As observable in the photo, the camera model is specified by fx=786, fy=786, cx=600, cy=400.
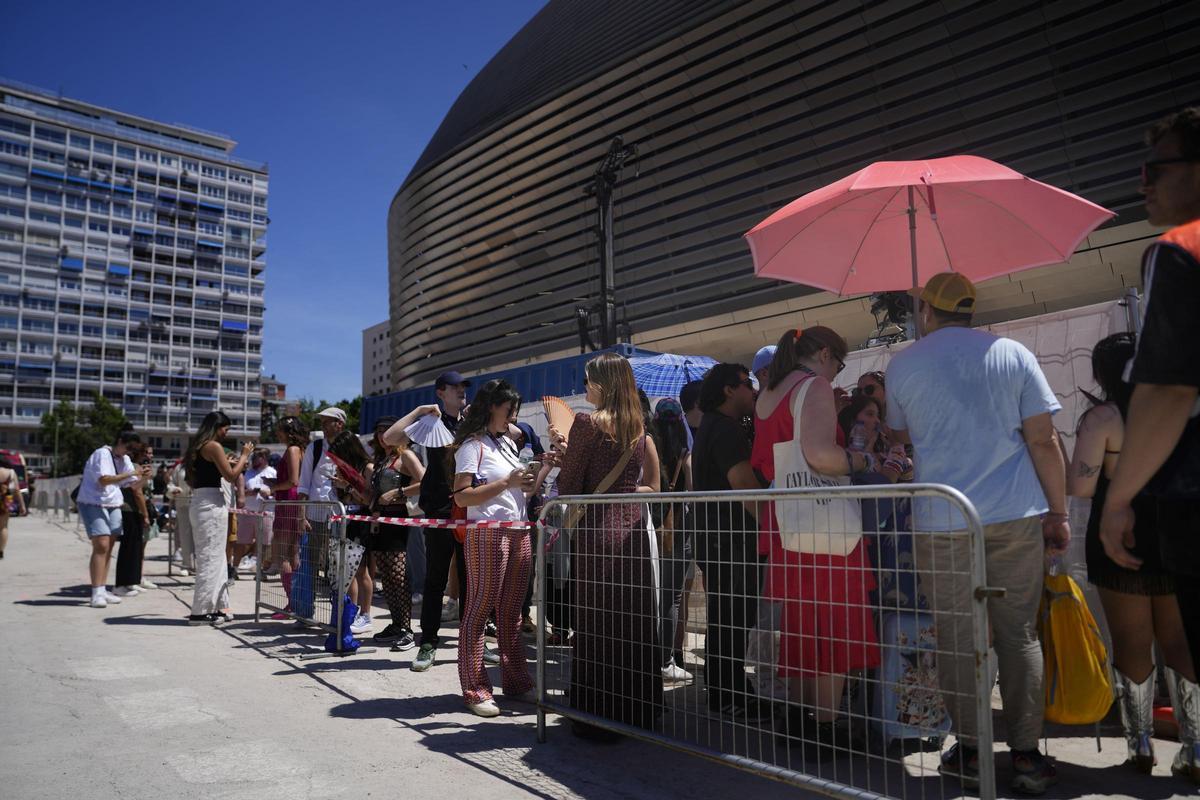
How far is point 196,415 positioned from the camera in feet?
316

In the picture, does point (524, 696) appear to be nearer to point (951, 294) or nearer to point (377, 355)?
point (951, 294)

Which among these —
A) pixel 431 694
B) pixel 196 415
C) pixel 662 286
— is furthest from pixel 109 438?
pixel 431 694

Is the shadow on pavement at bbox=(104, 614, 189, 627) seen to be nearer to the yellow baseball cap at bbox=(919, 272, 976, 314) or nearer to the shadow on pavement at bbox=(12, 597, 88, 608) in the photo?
the shadow on pavement at bbox=(12, 597, 88, 608)

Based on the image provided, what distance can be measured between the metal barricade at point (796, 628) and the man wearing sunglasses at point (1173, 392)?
17.4 inches

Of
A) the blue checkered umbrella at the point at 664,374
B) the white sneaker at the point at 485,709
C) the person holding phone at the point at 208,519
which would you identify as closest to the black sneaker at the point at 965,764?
the white sneaker at the point at 485,709

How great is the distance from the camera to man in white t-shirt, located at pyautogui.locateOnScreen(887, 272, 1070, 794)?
116 inches

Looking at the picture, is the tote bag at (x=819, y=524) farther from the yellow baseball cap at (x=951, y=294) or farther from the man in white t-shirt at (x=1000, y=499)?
the yellow baseball cap at (x=951, y=294)

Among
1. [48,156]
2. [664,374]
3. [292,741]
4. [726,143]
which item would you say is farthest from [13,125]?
[292,741]

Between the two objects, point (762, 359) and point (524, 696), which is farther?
point (762, 359)

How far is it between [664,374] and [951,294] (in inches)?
225

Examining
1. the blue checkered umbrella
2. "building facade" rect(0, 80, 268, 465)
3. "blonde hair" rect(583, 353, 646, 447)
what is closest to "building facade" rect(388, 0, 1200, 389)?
the blue checkered umbrella

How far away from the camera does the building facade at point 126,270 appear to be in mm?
85750

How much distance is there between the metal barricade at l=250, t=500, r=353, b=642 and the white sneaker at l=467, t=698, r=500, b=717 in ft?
6.70

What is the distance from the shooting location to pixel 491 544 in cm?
432
